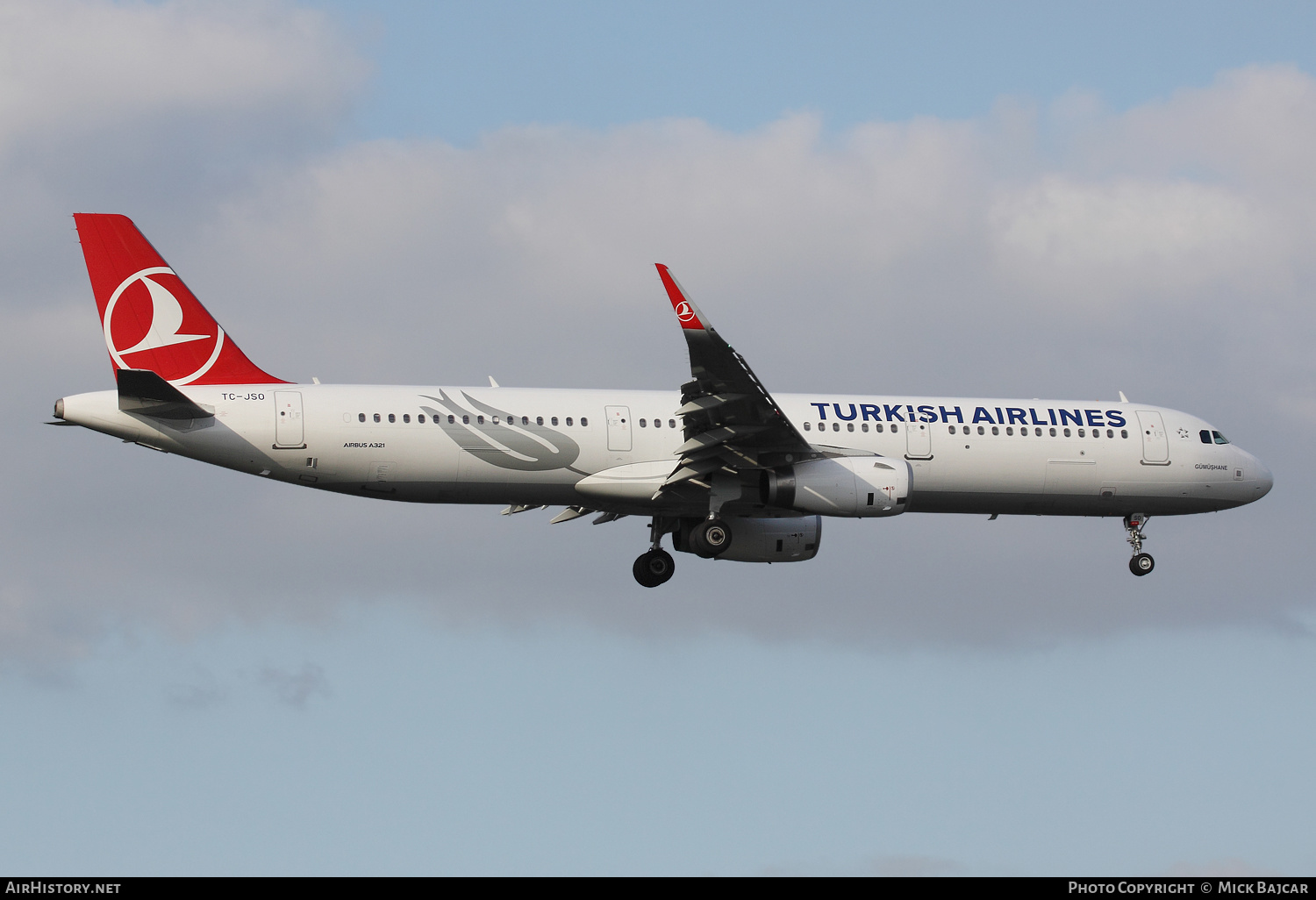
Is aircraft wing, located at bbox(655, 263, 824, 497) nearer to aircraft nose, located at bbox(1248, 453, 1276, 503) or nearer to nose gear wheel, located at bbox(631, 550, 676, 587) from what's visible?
nose gear wheel, located at bbox(631, 550, 676, 587)

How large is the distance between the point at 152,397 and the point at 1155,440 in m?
23.9

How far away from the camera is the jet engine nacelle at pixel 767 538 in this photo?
1523 inches

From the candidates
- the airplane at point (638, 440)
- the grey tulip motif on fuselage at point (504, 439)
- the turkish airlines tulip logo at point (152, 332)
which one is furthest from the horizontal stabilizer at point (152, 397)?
the grey tulip motif on fuselage at point (504, 439)

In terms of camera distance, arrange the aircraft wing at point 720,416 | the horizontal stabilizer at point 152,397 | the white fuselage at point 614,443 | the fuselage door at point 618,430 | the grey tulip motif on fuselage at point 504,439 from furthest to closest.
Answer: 1. the fuselage door at point 618,430
2. the grey tulip motif on fuselage at point 504,439
3. the white fuselage at point 614,443
4. the horizontal stabilizer at point 152,397
5. the aircraft wing at point 720,416

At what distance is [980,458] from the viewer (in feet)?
Result: 125

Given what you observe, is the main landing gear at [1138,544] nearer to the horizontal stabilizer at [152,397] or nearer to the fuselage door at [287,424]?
the fuselage door at [287,424]

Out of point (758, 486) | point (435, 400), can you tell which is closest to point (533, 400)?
point (435, 400)

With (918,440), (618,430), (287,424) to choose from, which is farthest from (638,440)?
(287,424)

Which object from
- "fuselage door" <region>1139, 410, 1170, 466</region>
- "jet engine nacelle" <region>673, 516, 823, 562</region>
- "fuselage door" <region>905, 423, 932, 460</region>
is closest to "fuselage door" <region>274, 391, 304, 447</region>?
"jet engine nacelle" <region>673, 516, 823, 562</region>

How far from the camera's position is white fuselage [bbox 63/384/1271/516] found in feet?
113

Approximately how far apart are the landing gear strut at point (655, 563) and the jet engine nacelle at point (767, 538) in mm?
512

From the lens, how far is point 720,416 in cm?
3397

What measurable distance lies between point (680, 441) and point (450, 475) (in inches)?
209
